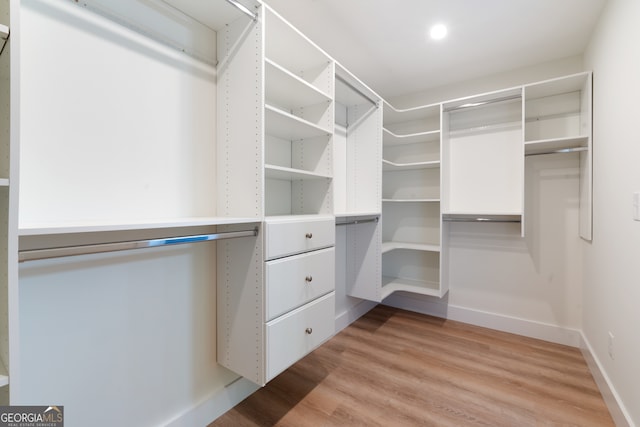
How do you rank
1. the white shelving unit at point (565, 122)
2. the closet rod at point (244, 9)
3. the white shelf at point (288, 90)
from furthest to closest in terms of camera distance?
the white shelving unit at point (565, 122), the white shelf at point (288, 90), the closet rod at point (244, 9)

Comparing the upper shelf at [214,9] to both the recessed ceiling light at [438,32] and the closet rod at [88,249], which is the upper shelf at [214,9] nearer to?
the closet rod at [88,249]

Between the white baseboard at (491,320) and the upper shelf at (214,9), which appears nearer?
the upper shelf at (214,9)

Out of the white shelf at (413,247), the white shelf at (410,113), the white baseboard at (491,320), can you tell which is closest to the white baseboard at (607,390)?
the white baseboard at (491,320)

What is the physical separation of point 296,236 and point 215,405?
1.07m

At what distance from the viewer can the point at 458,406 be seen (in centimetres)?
173

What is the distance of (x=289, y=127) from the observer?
1809 millimetres

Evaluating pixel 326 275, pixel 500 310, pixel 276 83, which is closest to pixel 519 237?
pixel 500 310

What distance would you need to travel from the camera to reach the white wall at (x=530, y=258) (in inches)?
98.3

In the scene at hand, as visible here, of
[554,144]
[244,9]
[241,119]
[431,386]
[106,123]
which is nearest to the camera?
[106,123]

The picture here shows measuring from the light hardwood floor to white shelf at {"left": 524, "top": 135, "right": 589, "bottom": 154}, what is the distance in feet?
5.67

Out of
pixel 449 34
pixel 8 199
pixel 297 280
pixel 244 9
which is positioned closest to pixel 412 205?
pixel 449 34

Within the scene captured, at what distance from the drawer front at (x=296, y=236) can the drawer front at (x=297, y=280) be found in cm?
4

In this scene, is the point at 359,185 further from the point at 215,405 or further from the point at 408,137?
the point at 215,405

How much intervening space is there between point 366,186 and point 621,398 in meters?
2.05
